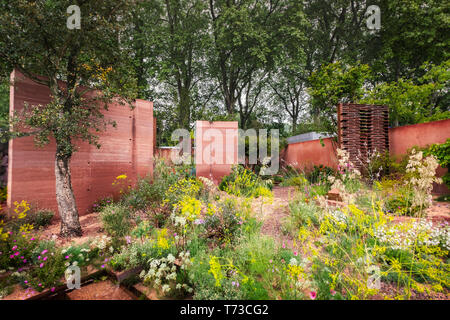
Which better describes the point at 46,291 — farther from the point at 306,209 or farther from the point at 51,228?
the point at 306,209

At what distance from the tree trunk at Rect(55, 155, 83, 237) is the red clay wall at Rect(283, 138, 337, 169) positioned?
22.3 feet

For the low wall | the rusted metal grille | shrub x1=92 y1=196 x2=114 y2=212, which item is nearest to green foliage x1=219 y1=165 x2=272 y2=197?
the low wall

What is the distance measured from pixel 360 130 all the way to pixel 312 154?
2.95 meters

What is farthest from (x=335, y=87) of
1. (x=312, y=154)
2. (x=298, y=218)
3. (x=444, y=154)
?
(x=298, y=218)

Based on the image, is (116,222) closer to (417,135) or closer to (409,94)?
(417,135)

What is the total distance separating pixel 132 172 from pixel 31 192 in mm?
1932

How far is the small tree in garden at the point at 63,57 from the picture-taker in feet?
8.91

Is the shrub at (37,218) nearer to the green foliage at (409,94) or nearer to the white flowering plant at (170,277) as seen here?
the white flowering plant at (170,277)

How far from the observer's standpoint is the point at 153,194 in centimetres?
358

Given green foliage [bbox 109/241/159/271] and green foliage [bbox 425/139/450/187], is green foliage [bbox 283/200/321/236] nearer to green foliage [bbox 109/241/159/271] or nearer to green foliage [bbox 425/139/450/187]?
green foliage [bbox 109/241/159/271]

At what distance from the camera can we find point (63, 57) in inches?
126

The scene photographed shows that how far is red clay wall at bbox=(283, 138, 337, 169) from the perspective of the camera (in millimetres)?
7559

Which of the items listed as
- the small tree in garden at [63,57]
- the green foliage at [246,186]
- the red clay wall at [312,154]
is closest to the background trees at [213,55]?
the small tree in garden at [63,57]

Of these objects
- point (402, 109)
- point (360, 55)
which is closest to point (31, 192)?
point (402, 109)
